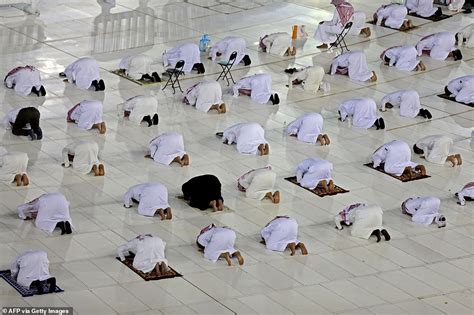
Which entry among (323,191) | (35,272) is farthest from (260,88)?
(35,272)

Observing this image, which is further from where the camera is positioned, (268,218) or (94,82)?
(94,82)

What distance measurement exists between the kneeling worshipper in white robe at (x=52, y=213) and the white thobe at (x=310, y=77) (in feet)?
31.4

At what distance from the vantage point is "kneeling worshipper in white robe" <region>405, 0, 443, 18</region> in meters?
35.9

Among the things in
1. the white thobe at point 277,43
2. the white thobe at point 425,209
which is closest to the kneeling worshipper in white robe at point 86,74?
the white thobe at point 277,43

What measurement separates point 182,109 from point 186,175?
3.93 meters

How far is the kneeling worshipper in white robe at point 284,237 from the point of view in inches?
815

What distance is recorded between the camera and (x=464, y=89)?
95.3 ft

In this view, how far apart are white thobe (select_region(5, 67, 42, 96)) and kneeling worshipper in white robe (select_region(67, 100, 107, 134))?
218cm

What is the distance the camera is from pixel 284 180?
23750mm

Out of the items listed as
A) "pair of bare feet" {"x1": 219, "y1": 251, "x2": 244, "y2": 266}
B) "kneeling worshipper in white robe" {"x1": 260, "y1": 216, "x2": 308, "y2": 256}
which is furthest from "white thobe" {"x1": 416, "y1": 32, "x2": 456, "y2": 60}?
"pair of bare feet" {"x1": 219, "y1": 251, "x2": 244, "y2": 266}

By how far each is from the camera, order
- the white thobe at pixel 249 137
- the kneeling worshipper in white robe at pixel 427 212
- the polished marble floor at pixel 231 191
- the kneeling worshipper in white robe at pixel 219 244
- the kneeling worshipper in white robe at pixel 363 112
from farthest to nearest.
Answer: the kneeling worshipper in white robe at pixel 363 112
the white thobe at pixel 249 137
the kneeling worshipper in white robe at pixel 427 212
the kneeling worshipper in white robe at pixel 219 244
the polished marble floor at pixel 231 191

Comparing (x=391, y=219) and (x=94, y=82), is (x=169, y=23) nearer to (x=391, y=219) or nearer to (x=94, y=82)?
(x=94, y=82)

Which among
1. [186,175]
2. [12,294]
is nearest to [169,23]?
[186,175]

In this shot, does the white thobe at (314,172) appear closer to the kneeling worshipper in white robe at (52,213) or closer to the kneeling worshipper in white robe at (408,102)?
the kneeling worshipper in white robe at (408,102)
